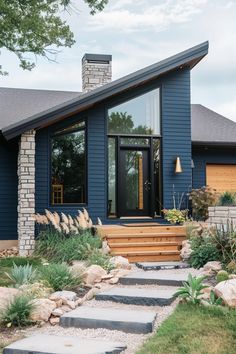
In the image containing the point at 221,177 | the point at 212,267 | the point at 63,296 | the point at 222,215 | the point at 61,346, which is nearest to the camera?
the point at 61,346

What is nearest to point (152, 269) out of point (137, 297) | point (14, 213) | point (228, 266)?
point (228, 266)

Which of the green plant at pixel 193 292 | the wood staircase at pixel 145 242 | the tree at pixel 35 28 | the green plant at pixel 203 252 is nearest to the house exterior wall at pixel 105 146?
the wood staircase at pixel 145 242

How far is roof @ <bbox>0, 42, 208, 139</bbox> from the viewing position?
952 cm

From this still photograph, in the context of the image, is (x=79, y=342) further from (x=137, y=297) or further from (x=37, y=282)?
(x=37, y=282)

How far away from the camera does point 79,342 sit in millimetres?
4137

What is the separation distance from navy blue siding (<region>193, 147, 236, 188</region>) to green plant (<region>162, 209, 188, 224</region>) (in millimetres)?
2340

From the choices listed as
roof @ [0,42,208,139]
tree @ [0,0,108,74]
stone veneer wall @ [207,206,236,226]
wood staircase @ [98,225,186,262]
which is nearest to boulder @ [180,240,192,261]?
wood staircase @ [98,225,186,262]

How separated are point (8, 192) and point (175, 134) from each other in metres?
4.33

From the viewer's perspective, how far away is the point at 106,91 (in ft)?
33.5

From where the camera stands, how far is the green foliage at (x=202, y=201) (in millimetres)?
10703

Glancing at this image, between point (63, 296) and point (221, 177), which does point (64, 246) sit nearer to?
point (63, 296)

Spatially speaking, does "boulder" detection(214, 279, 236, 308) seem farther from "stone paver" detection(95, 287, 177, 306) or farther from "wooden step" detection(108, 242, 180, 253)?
"wooden step" detection(108, 242, 180, 253)

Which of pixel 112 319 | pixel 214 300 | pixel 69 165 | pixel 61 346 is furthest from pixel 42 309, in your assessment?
pixel 69 165

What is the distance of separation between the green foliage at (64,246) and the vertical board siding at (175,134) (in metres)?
2.85
